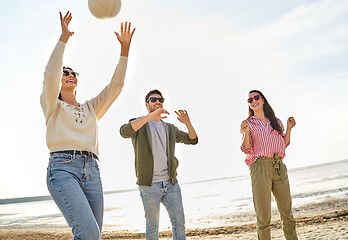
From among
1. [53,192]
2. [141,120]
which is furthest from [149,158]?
[53,192]

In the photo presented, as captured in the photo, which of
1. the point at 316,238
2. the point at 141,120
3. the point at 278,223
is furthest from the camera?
the point at 278,223

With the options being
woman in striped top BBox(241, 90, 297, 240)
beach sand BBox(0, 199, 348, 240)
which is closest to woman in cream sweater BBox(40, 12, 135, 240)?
woman in striped top BBox(241, 90, 297, 240)

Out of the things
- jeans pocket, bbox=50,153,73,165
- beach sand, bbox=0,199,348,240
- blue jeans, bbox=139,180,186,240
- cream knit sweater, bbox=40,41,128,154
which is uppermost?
cream knit sweater, bbox=40,41,128,154

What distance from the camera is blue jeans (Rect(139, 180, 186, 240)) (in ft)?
15.8

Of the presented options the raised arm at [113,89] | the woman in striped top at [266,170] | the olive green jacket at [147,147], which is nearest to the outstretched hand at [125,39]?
the raised arm at [113,89]

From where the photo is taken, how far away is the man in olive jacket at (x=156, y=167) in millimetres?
4824

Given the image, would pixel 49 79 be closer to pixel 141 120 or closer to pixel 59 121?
pixel 59 121

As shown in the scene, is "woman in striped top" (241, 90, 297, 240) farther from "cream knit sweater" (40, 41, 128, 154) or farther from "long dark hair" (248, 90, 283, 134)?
"cream knit sweater" (40, 41, 128, 154)

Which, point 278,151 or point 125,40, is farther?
point 278,151

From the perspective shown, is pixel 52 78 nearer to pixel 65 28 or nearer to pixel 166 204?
pixel 65 28

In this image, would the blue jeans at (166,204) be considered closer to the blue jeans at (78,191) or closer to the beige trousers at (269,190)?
the beige trousers at (269,190)

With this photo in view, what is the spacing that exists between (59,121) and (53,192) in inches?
23.7

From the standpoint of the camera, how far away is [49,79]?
3.18 metres

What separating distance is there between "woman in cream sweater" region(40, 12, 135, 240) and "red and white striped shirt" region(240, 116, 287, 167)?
2.56 meters
